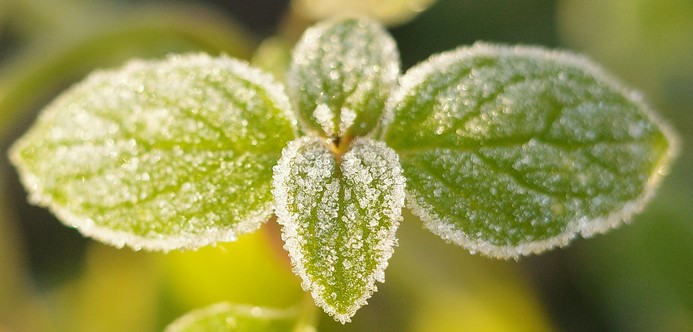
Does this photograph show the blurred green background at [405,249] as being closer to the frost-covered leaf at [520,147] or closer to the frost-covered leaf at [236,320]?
the frost-covered leaf at [236,320]

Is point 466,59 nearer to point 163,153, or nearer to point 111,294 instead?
point 163,153

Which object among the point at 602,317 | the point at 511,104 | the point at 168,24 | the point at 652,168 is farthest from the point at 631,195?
the point at 168,24

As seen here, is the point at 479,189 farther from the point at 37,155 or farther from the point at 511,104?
the point at 37,155

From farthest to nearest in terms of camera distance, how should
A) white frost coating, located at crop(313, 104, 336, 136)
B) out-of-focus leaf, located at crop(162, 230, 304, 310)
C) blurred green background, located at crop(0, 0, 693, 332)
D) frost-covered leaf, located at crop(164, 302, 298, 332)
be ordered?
blurred green background, located at crop(0, 0, 693, 332)
out-of-focus leaf, located at crop(162, 230, 304, 310)
frost-covered leaf, located at crop(164, 302, 298, 332)
white frost coating, located at crop(313, 104, 336, 136)

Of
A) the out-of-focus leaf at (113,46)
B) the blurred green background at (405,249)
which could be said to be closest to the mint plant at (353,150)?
the blurred green background at (405,249)

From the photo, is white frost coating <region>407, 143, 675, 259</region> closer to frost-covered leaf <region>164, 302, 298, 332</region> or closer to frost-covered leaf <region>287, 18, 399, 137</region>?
frost-covered leaf <region>287, 18, 399, 137</region>

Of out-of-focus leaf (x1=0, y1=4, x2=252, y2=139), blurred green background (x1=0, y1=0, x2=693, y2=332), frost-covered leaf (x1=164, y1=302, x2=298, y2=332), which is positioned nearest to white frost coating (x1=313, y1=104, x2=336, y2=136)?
frost-covered leaf (x1=164, y1=302, x2=298, y2=332)

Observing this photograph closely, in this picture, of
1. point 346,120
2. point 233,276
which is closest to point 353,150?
point 346,120
